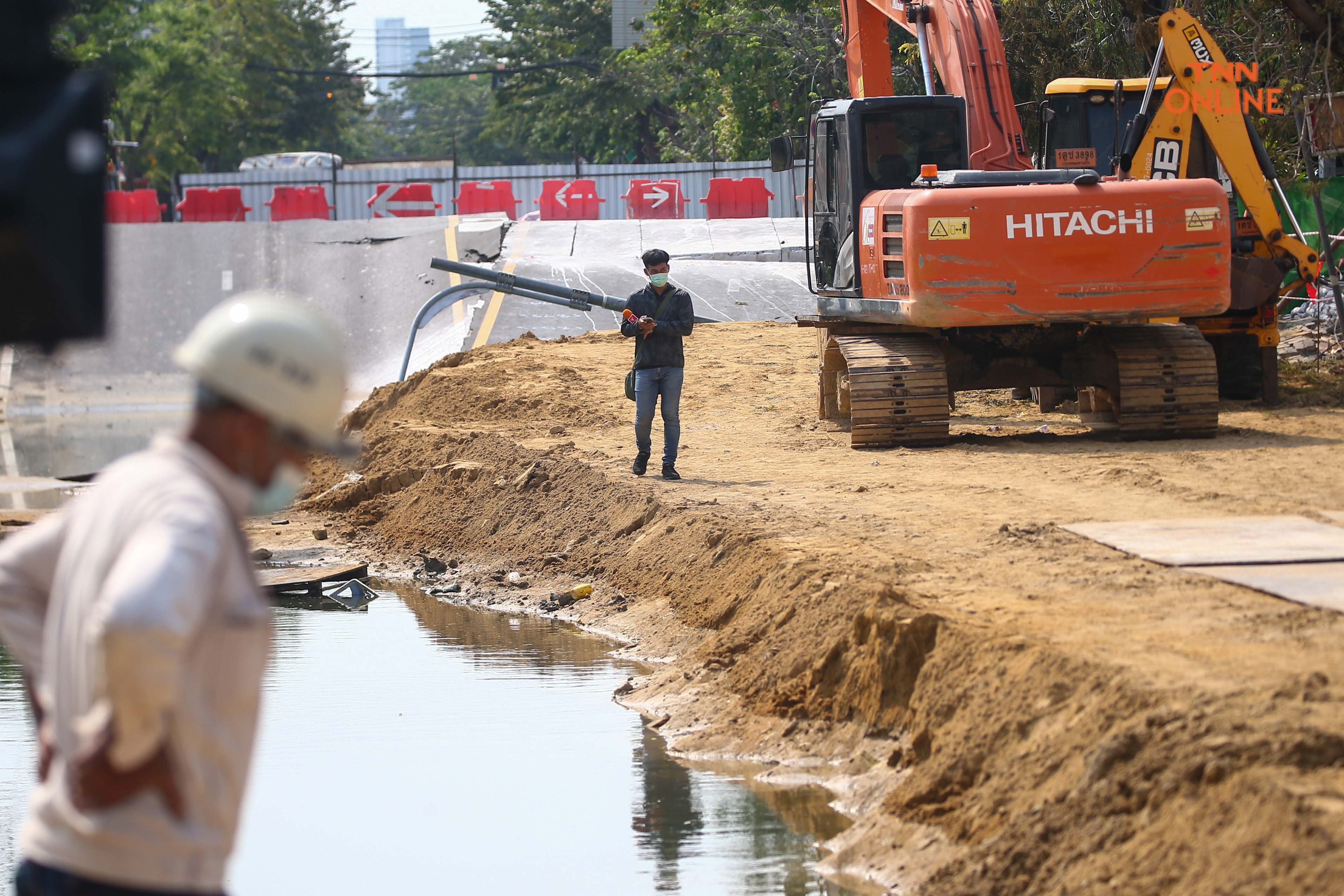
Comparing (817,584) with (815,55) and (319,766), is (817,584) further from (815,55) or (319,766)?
(815,55)

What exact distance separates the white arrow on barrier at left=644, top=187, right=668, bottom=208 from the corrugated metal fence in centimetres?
241

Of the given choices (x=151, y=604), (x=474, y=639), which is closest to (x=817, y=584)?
(x=474, y=639)

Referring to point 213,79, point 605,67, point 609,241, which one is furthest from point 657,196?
point 213,79

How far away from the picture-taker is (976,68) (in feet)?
49.0

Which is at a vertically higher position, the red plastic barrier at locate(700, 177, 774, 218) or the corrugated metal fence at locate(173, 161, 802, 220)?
the corrugated metal fence at locate(173, 161, 802, 220)

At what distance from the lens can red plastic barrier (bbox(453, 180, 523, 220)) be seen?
37.4 m

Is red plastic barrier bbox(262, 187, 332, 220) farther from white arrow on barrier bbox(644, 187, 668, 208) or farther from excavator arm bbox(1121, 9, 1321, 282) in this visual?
excavator arm bbox(1121, 9, 1321, 282)

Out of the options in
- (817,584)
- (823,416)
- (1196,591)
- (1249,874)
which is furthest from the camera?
(823,416)

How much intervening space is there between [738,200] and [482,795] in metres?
29.6

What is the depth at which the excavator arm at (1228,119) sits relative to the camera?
1495 cm

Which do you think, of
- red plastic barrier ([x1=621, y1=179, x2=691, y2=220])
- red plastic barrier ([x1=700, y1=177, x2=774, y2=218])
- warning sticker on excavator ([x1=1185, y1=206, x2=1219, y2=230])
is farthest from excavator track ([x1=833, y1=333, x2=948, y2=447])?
red plastic barrier ([x1=621, y1=179, x2=691, y2=220])

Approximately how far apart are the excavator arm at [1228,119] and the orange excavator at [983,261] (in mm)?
1244

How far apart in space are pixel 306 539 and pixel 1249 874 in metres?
12.0

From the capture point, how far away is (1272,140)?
739 inches
